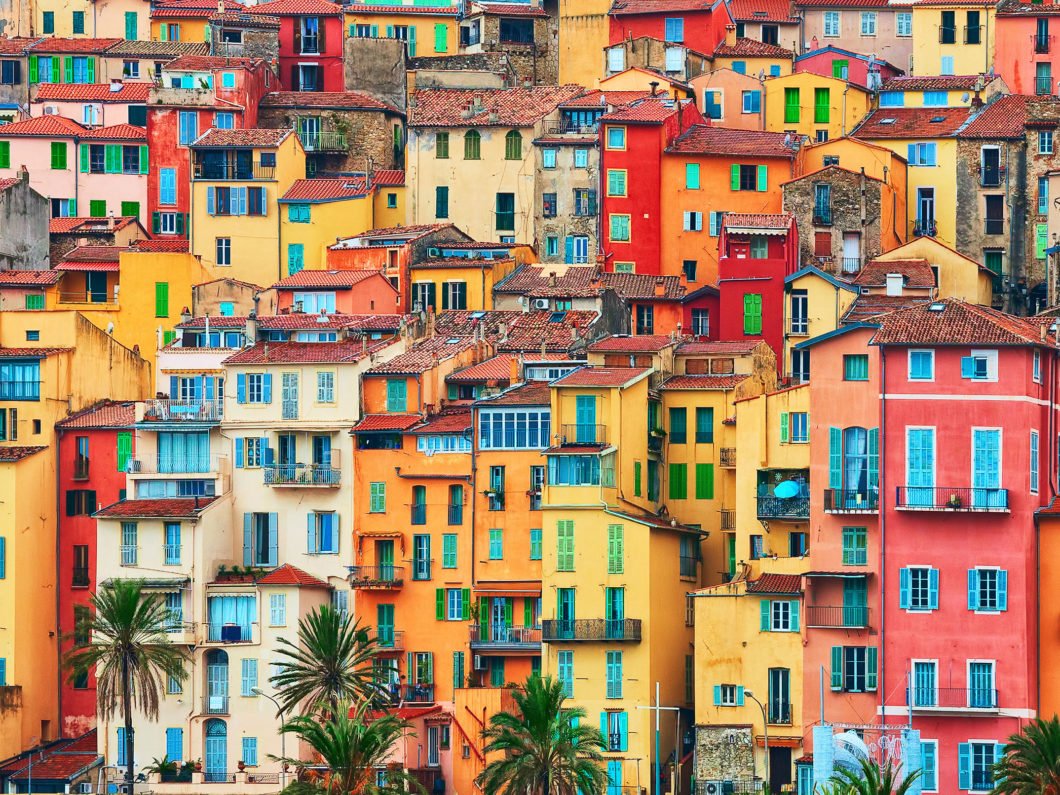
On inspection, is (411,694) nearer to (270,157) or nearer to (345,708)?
(345,708)

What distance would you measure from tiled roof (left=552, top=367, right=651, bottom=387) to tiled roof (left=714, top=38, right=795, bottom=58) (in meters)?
33.8

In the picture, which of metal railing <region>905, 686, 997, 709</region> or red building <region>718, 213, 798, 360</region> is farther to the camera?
red building <region>718, 213, 798, 360</region>

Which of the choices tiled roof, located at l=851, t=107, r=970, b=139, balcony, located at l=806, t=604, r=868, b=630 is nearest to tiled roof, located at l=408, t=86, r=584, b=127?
tiled roof, located at l=851, t=107, r=970, b=139

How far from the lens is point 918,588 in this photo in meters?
93.4

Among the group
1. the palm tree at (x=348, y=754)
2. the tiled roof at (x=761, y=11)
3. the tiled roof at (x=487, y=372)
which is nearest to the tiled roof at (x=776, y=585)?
the palm tree at (x=348, y=754)

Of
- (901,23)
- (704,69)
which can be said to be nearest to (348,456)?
(704,69)

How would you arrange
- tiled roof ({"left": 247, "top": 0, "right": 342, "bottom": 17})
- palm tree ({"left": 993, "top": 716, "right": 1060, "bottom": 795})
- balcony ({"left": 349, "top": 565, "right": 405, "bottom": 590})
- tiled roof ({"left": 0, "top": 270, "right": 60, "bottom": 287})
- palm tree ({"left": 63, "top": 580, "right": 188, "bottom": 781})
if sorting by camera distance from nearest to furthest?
palm tree ({"left": 993, "top": 716, "right": 1060, "bottom": 795}), palm tree ({"left": 63, "top": 580, "right": 188, "bottom": 781}), balcony ({"left": 349, "top": 565, "right": 405, "bottom": 590}), tiled roof ({"left": 0, "top": 270, "right": 60, "bottom": 287}), tiled roof ({"left": 247, "top": 0, "right": 342, "bottom": 17})

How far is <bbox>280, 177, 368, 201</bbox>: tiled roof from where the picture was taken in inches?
4946

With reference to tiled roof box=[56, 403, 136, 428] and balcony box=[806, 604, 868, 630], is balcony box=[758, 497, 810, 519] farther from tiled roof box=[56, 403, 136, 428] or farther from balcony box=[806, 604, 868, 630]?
tiled roof box=[56, 403, 136, 428]

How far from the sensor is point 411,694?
338 ft

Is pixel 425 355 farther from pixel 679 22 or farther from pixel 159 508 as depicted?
pixel 679 22

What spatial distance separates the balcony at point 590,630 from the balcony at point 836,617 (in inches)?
273

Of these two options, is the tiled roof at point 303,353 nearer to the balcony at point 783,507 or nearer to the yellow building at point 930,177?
the balcony at point 783,507

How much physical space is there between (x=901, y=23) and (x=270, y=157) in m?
34.1
